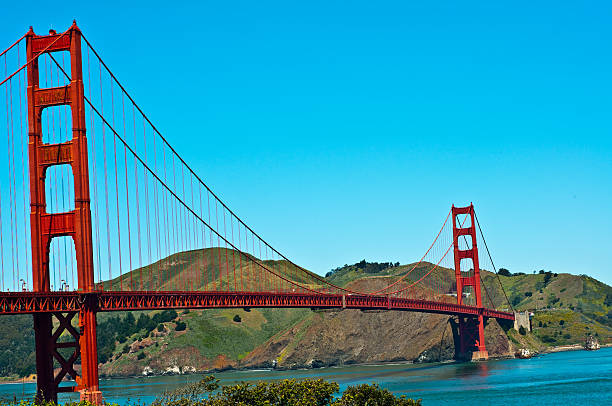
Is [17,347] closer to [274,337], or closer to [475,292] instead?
[274,337]

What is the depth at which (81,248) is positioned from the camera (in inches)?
2084

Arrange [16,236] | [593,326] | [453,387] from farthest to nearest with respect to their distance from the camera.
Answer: [593,326] < [453,387] < [16,236]

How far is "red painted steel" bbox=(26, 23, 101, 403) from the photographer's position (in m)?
52.9

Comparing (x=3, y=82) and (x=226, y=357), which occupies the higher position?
(x=3, y=82)

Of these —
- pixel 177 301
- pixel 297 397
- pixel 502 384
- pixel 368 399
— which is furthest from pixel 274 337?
pixel 297 397

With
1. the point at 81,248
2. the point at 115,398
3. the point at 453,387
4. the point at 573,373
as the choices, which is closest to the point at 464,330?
the point at 573,373

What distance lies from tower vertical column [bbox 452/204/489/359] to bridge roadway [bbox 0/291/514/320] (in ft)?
63.8

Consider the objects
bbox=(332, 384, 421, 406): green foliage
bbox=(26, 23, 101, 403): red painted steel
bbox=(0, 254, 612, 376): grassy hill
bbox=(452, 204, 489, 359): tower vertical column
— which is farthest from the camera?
bbox=(0, 254, 612, 376): grassy hill

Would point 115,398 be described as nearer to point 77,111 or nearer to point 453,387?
point 453,387

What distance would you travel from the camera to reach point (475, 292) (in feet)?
438

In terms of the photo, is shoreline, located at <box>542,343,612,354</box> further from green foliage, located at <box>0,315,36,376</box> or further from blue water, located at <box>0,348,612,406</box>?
green foliage, located at <box>0,315,36,376</box>

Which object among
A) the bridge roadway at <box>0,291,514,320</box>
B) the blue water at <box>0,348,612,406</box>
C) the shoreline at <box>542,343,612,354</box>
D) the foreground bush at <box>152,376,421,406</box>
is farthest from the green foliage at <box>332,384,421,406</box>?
the shoreline at <box>542,343,612,354</box>

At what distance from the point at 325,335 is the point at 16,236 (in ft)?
338

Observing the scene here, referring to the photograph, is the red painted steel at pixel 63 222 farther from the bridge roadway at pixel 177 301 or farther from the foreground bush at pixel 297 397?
the foreground bush at pixel 297 397
